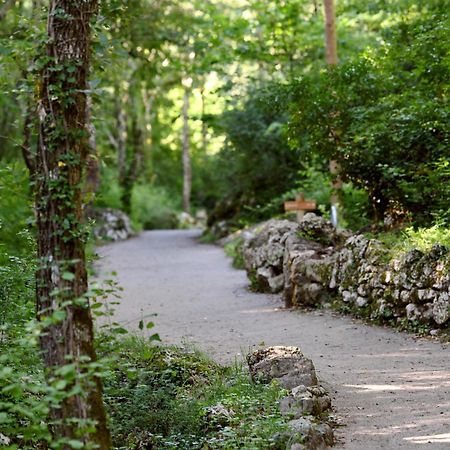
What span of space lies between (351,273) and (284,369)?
4.49m

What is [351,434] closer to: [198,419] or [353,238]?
[198,419]

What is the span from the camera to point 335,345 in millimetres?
8547

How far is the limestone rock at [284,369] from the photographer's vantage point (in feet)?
19.7

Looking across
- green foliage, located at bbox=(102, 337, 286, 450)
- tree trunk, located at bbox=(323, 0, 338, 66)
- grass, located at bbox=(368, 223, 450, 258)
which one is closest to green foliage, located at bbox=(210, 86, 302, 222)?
tree trunk, located at bbox=(323, 0, 338, 66)

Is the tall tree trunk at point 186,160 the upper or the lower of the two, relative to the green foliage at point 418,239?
upper

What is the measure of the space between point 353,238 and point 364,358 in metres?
3.45

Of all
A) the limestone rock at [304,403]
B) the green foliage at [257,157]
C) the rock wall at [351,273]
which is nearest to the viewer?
the limestone rock at [304,403]

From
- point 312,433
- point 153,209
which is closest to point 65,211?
point 312,433

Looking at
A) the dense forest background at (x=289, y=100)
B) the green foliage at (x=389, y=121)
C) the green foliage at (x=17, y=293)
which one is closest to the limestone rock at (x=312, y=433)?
the dense forest background at (x=289, y=100)

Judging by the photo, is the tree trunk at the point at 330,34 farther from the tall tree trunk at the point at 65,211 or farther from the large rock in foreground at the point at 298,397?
the tall tree trunk at the point at 65,211

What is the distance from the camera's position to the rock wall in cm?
873

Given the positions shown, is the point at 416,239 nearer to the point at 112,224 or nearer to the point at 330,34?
the point at 330,34

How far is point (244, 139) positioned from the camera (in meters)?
22.3

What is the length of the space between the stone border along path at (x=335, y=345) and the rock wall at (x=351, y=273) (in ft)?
1.17
